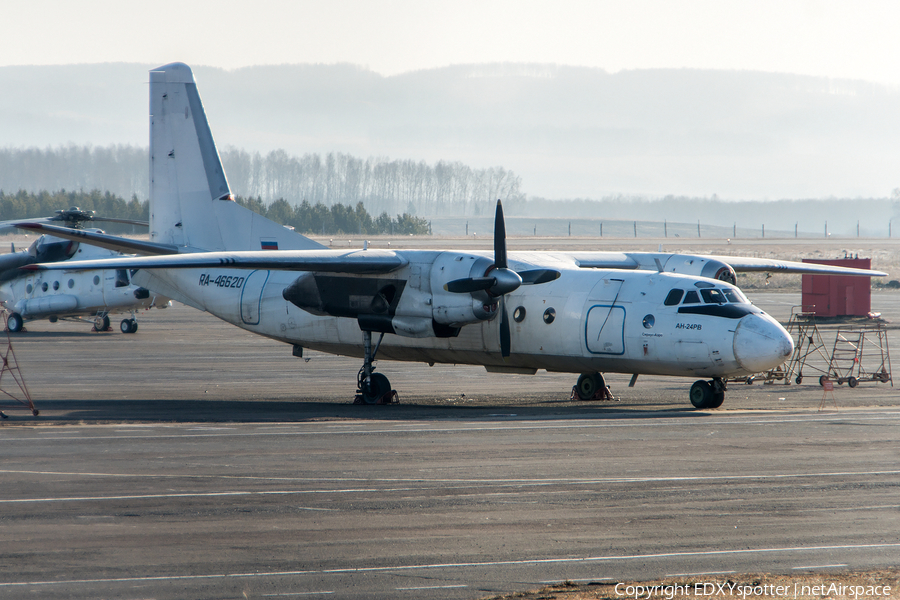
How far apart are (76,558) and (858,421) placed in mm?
16118

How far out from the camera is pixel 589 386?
23.5 metres

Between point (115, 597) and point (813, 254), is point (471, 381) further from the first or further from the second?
point (813, 254)

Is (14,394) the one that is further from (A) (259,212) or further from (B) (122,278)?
(A) (259,212)

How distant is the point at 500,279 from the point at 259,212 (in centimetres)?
11477

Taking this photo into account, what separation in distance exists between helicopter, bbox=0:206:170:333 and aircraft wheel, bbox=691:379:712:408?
2649cm

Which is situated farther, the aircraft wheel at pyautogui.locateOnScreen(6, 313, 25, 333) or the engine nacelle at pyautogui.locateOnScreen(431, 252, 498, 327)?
the aircraft wheel at pyautogui.locateOnScreen(6, 313, 25, 333)

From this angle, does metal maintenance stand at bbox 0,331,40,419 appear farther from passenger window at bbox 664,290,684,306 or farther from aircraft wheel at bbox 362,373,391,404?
passenger window at bbox 664,290,684,306

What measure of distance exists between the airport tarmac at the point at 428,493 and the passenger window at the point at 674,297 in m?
2.58

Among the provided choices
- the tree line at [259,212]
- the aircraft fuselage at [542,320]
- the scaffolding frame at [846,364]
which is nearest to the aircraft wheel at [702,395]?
the aircraft fuselage at [542,320]

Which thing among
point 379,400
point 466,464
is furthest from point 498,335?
point 466,464

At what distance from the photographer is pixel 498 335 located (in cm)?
2248

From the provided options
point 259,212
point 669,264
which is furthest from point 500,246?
point 259,212

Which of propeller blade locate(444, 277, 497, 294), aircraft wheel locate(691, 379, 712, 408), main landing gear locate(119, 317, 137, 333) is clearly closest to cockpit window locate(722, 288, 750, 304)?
aircraft wheel locate(691, 379, 712, 408)

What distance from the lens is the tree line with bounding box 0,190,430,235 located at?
393 ft
